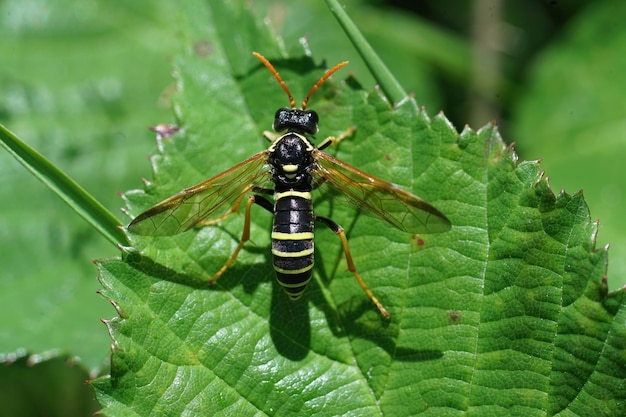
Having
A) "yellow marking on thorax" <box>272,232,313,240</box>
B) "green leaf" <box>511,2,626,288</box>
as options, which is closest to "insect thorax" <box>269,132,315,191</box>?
"yellow marking on thorax" <box>272,232,313,240</box>

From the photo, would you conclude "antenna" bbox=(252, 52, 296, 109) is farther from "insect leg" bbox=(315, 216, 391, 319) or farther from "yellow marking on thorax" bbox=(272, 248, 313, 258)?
"yellow marking on thorax" bbox=(272, 248, 313, 258)

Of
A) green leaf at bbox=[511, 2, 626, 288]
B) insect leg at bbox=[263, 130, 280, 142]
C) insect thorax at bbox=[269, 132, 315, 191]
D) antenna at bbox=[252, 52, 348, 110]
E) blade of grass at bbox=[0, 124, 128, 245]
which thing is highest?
green leaf at bbox=[511, 2, 626, 288]

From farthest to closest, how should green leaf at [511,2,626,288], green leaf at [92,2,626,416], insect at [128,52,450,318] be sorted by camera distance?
green leaf at [511,2,626,288] → insect at [128,52,450,318] → green leaf at [92,2,626,416]

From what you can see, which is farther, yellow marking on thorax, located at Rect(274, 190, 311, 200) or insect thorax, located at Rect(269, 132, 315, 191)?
insect thorax, located at Rect(269, 132, 315, 191)

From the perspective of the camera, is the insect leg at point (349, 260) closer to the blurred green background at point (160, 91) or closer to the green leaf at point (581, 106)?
the blurred green background at point (160, 91)

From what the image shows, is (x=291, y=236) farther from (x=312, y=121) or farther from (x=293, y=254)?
(x=312, y=121)

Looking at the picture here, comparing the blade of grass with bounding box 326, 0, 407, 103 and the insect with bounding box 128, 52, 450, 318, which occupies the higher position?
the blade of grass with bounding box 326, 0, 407, 103

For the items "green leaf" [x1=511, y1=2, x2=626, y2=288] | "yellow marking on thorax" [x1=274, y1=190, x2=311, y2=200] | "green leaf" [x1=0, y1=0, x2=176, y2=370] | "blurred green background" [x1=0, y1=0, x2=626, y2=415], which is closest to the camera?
"yellow marking on thorax" [x1=274, y1=190, x2=311, y2=200]
